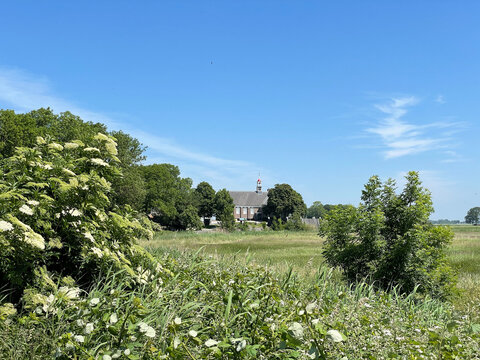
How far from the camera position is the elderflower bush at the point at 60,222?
4645mm

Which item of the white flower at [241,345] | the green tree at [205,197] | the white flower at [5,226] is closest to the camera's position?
the white flower at [241,345]

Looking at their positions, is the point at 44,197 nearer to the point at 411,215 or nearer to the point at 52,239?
the point at 52,239

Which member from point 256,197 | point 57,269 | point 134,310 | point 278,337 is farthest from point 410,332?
point 256,197

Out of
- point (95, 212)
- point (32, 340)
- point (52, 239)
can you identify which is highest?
point (95, 212)

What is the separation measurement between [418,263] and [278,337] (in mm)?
6454

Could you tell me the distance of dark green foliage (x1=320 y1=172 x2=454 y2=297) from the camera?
8875 millimetres

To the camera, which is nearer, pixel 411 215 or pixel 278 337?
pixel 278 337

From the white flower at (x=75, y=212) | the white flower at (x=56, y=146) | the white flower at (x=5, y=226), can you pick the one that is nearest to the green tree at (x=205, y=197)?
the white flower at (x=56, y=146)

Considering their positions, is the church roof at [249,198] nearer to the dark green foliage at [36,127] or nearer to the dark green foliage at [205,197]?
the dark green foliage at [205,197]

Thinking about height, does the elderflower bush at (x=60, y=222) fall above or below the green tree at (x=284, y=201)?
Result: below

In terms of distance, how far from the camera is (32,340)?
13.2 feet

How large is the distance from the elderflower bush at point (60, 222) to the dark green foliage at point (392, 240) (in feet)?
17.7

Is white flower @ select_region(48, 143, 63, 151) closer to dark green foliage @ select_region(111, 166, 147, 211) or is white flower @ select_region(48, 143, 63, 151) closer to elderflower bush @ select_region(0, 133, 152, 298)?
elderflower bush @ select_region(0, 133, 152, 298)

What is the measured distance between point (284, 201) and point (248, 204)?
24387 mm
